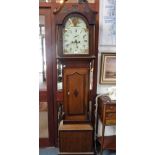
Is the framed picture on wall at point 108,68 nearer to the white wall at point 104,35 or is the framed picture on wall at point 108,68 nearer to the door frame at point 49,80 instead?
the white wall at point 104,35

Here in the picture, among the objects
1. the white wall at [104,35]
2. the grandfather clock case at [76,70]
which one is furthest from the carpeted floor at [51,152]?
the white wall at [104,35]

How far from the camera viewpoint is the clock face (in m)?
2.18

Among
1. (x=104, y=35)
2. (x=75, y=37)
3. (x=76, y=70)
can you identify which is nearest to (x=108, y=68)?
(x=104, y=35)

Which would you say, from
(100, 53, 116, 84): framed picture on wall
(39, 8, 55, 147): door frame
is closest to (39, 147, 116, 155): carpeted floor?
(39, 8, 55, 147): door frame

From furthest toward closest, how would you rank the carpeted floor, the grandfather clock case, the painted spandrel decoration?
the carpeted floor, the painted spandrel decoration, the grandfather clock case

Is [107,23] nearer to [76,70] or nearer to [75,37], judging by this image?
[75,37]

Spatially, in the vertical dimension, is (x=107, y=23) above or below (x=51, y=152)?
above

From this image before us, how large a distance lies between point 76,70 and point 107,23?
71cm

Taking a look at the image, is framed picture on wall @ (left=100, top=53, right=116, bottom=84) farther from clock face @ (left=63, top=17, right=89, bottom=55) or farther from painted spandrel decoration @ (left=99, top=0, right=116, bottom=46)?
clock face @ (left=63, top=17, right=89, bottom=55)

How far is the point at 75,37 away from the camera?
2.20m

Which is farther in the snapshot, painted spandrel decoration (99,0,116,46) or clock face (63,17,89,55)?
painted spandrel decoration (99,0,116,46)
